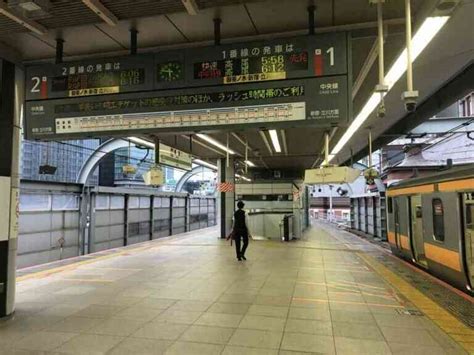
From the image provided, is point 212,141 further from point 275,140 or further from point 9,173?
point 9,173

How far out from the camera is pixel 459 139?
1658cm

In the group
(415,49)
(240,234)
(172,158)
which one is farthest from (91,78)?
(172,158)

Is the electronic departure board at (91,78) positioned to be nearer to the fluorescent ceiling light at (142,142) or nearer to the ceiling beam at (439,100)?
the ceiling beam at (439,100)

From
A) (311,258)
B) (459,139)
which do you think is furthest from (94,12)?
(459,139)

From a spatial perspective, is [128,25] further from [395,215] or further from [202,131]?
[395,215]

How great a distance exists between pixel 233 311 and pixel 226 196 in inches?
494

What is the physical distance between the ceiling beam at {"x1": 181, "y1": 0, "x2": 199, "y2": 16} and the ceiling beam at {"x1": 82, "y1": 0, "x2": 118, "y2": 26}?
2.71ft

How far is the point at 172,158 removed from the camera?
483 inches

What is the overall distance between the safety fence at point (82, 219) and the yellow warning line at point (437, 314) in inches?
416

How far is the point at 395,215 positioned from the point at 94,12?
1005 cm

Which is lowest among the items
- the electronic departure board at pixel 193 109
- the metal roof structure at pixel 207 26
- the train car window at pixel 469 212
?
the train car window at pixel 469 212

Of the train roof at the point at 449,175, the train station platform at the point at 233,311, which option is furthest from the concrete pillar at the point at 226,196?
the train roof at the point at 449,175

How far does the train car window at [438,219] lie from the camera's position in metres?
→ 7.42

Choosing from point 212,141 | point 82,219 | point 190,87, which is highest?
point 212,141
